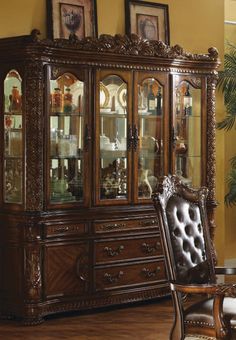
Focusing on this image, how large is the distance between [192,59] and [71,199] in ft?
5.25

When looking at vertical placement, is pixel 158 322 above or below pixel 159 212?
below

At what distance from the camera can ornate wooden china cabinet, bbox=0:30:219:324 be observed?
19.4 feet

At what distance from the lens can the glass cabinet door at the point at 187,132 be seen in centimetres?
673

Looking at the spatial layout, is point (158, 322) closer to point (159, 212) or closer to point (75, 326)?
point (75, 326)

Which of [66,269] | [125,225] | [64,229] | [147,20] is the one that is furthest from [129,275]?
[147,20]

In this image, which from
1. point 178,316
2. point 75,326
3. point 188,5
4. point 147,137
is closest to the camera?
point 178,316

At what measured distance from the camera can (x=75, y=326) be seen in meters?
5.82

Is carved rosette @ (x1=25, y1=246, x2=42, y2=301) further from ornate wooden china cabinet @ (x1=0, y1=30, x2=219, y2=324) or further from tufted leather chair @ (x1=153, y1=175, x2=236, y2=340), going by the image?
tufted leather chair @ (x1=153, y1=175, x2=236, y2=340)

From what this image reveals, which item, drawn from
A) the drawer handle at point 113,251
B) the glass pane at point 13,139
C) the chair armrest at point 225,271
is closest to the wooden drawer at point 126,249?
the drawer handle at point 113,251

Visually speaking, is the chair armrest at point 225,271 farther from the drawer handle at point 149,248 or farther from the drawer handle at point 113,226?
the drawer handle at point 149,248

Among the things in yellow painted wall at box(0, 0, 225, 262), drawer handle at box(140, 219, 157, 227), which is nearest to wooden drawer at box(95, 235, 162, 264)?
drawer handle at box(140, 219, 157, 227)

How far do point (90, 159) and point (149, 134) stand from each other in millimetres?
630

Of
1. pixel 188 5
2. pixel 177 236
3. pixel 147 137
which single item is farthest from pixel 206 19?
pixel 177 236

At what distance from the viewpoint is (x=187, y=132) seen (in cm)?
680
